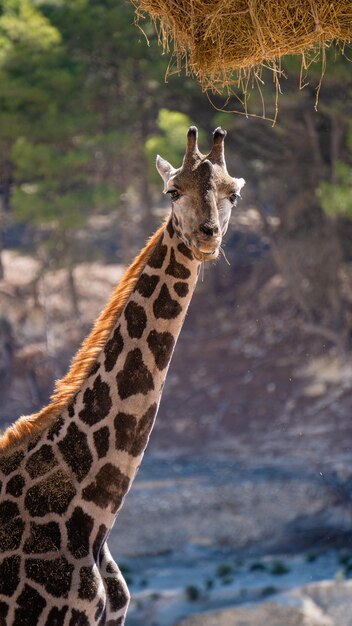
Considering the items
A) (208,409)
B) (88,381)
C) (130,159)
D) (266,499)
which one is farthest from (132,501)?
(88,381)

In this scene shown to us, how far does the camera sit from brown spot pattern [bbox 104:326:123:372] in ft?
17.4

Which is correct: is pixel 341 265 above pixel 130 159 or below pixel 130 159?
below

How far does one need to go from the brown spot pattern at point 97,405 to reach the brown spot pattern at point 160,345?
0.29 metres

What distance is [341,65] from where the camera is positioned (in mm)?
17016

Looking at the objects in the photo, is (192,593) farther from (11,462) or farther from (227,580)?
(11,462)

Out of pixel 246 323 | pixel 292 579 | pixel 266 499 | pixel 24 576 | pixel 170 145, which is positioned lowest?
pixel 246 323

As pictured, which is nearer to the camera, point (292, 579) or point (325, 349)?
point (292, 579)

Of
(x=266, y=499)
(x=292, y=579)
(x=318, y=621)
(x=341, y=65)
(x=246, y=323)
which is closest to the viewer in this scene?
(x=318, y=621)

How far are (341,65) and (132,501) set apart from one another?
27.9 ft

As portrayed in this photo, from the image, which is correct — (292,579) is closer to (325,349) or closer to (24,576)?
(325,349)

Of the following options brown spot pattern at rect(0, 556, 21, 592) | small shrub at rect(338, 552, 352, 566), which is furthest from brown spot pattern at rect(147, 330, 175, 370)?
small shrub at rect(338, 552, 352, 566)

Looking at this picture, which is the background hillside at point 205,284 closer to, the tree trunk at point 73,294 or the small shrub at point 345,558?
the tree trunk at point 73,294

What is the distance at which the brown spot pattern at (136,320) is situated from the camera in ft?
17.5

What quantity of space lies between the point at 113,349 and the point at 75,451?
547mm
